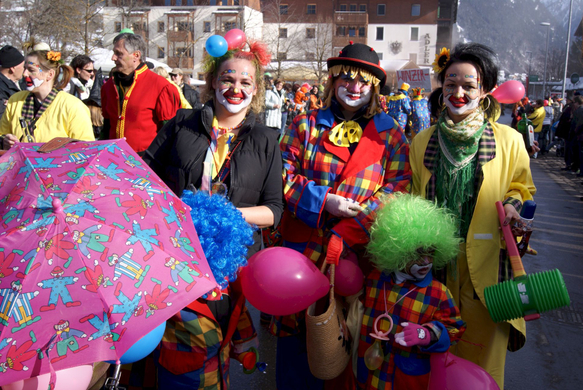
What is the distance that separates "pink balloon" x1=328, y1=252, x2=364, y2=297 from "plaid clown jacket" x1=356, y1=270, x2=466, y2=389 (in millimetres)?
134

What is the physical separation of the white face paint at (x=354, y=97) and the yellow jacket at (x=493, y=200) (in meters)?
0.77

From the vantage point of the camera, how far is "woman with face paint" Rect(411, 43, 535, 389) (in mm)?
2709

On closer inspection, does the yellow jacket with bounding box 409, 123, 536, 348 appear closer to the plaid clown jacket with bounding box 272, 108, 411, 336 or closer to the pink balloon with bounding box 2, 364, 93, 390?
the plaid clown jacket with bounding box 272, 108, 411, 336

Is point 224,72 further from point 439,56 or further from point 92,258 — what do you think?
point 92,258

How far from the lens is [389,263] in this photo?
2.49 m

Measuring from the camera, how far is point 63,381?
175 cm

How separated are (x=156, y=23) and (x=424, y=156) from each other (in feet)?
182

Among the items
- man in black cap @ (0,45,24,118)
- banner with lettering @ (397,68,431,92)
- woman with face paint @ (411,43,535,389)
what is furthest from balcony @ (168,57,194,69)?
woman with face paint @ (411,43,535,389)

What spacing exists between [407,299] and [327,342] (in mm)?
489

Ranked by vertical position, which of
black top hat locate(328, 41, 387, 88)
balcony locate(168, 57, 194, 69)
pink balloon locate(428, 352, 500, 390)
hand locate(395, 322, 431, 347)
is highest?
balcony locate(168, 57, 194, 69)

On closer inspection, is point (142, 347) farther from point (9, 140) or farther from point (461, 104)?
point (9, 140)

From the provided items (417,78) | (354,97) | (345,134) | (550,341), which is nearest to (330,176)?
(345,134)

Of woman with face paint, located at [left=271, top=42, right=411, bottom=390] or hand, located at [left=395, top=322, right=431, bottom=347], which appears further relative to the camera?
woman with face paint, located at [left=271, top=42, right=411, bottom=390]

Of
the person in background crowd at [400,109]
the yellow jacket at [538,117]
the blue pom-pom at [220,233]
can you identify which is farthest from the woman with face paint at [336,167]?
the yellow jacket at [538,117]
